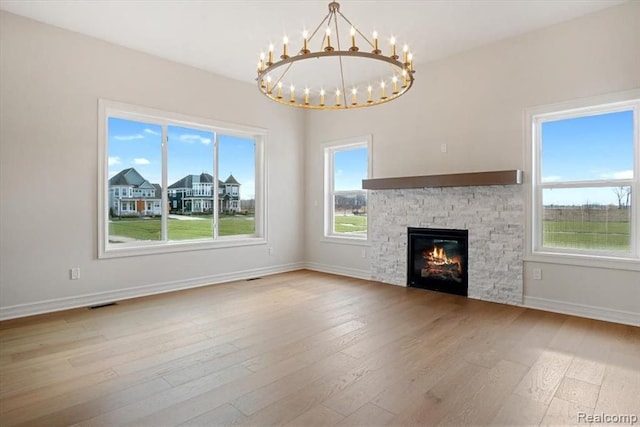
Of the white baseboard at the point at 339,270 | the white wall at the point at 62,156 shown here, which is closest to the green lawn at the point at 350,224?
the white baseboard at the point at 339,270

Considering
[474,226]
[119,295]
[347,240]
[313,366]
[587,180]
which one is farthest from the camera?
[347,240]

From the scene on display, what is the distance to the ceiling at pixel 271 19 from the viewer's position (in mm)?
3516

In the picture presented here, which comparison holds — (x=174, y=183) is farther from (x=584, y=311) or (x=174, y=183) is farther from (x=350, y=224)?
(x=584, y=311)

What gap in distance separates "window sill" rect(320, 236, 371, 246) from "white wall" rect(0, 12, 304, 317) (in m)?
2.26

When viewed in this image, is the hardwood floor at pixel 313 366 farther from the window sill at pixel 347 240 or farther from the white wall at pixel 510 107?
the window sill at pixel 347 240

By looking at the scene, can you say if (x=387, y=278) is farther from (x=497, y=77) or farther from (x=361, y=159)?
(x=497, y=77)

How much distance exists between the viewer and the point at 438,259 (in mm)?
4957

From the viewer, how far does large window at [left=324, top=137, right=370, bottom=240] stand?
5.97 meters

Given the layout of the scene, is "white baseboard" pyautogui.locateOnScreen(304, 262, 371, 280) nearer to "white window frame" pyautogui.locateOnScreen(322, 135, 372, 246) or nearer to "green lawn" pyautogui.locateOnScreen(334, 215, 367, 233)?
"white window frame" pyautogui.locateOnScreen(322, 135, 372, 246)

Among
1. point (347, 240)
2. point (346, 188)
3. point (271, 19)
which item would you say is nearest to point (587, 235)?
point (347, 240)

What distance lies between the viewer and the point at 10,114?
3684mm

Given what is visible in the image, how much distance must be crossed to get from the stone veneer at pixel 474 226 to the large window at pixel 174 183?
2.23 m

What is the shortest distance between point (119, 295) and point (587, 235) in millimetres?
5537

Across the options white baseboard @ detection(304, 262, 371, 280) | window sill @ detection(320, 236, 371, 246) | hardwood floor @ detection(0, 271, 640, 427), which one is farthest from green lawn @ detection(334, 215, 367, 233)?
hardwood floor @ detection(0, 271, 640, 427)
